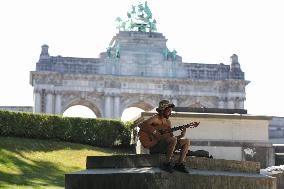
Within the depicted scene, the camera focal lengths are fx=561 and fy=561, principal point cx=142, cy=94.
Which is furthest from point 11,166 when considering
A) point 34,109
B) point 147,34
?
point 147,34

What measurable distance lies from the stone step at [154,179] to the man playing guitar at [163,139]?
0.62 feet

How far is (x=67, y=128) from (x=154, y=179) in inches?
962

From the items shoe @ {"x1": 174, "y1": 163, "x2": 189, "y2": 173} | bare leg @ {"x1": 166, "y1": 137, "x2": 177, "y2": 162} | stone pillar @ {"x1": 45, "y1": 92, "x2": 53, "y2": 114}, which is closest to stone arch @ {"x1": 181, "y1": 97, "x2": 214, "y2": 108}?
stone pillar @ {"x1": 45, "y1": 92, "x2": 53, "y2": 114}

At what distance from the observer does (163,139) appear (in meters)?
9.56

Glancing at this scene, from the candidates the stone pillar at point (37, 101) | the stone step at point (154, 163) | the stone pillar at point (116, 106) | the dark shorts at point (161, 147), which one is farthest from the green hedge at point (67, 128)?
the stone pillar at point (116, 106)

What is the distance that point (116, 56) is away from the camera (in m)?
75.2

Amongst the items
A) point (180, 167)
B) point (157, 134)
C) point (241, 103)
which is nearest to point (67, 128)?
point (157, 134)

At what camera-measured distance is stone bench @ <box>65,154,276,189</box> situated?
9.20 metres

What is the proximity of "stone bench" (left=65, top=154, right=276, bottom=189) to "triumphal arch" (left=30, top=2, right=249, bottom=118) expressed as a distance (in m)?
63.6

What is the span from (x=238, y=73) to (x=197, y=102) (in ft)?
24.1

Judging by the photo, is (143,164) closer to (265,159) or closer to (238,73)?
(265,159)

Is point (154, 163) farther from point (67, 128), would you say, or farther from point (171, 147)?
point (67, 128)

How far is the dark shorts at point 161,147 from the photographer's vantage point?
375 inches

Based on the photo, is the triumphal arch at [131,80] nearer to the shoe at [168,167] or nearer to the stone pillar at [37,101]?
the stone pillar at [37,101]
